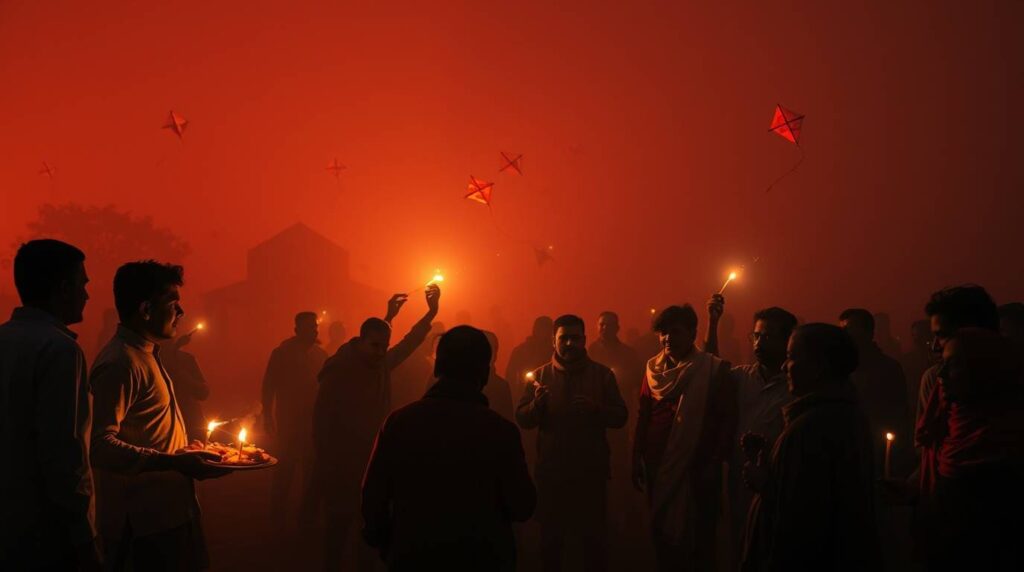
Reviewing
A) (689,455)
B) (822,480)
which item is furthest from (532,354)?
(822,480)

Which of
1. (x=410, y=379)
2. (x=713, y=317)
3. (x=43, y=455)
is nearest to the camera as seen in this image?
(x=43, y=455)

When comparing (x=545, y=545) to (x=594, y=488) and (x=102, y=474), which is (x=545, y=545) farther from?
(x=102, y=474)

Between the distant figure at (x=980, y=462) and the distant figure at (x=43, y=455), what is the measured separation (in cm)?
400

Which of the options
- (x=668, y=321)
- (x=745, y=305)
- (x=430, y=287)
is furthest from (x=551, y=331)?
(x=745, y=305)

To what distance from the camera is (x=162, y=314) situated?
3.23 meters

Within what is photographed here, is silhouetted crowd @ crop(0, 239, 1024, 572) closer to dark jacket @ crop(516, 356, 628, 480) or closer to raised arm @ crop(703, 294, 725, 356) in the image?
dark jacket @ crop(516, 356, 628, 480)

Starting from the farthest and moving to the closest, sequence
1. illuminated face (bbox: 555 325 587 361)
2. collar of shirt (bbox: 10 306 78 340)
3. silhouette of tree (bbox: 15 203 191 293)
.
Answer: silhouette of tree (bbox: 15 203 191 293) → illuminated face (bbox: 555 325 587 361) → collar of shirt (bbox: 10 306 78 340)

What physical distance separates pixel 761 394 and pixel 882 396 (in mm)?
1843

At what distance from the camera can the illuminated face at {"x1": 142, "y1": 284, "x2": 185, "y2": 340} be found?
10.4ft

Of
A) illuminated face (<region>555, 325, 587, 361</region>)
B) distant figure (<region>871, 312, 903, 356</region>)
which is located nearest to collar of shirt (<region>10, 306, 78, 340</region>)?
illuminated face (<region>555, 325, 587, 361</region>)

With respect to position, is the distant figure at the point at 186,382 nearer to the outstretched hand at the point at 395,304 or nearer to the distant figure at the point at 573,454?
the outstretched hand at the point at 395,304

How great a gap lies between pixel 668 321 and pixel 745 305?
23553 mm

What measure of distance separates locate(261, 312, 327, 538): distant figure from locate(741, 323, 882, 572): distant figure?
19.1 ft

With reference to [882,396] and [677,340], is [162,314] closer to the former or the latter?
[677,340]
